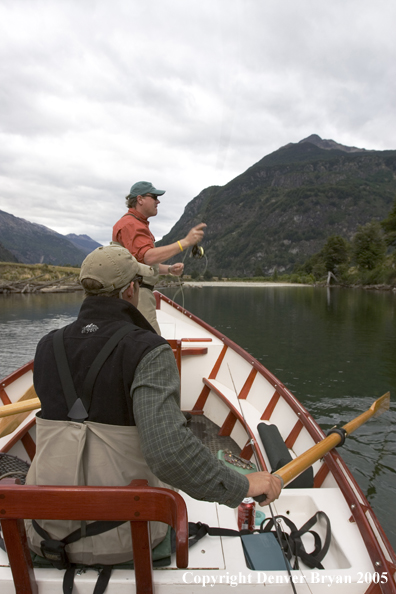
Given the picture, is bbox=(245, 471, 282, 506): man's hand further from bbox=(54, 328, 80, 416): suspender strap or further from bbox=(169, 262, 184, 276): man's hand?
bbox=(169, 262, 184, 276): man's hand

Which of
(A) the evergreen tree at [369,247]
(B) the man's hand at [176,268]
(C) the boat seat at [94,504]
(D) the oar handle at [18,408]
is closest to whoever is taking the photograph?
(C) the boat seat at [94,504]

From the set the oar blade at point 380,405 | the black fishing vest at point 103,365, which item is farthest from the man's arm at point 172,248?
the oar blade at point 380,405

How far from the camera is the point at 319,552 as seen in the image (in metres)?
2.32

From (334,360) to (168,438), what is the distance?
1313 cm

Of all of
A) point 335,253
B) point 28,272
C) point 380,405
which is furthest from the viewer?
point 335,253

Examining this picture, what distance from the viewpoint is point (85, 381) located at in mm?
1602

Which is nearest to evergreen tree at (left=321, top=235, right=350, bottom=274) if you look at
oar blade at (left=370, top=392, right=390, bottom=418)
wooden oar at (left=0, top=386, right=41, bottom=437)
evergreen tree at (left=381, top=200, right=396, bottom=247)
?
evergreen tree at (left=381, top=200, right=396, bottom=247)

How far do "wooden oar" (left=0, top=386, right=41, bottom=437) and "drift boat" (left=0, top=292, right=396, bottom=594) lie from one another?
14 millimetres

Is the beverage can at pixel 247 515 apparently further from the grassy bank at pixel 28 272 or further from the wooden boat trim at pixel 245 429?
the grassy bank at pixel 28 272

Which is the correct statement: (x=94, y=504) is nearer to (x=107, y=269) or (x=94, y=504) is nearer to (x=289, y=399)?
(x=107, y=269)

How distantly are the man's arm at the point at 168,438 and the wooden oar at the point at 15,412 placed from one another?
246 cm

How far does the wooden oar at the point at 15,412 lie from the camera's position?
11.6ft

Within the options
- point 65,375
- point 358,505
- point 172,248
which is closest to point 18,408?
point 172,248

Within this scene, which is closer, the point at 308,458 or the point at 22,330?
the point at 308,458
